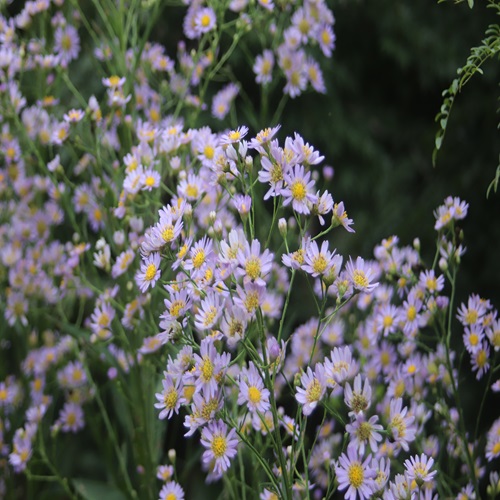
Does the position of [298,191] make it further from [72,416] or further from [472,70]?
[72,416]

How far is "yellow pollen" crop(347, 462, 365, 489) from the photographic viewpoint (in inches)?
39.6

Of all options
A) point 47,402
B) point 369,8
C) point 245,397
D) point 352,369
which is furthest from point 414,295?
point 369,8

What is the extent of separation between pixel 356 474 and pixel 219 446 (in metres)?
0.18

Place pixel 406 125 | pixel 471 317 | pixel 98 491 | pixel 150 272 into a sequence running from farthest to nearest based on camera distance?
1. pixel 406 125
2. pixel 98 491
3. pixel 471 317
4. pixel 150 272

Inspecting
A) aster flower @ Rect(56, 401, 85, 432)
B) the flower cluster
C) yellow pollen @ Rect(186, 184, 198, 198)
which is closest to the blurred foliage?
the flower cluster

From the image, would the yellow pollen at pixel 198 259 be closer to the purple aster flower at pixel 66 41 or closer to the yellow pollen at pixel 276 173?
the yellow pollen at pixel 276 173

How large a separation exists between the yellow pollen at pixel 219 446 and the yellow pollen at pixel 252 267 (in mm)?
214

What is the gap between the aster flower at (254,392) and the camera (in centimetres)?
100

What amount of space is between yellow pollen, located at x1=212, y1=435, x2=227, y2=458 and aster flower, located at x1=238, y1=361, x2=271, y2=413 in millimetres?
52

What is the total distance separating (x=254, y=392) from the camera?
1.01 m

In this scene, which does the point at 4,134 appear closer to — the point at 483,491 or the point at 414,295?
the point at 414,295

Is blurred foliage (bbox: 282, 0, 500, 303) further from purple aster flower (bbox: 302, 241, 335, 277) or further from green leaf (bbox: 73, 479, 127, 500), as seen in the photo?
purple aster flower (bbox: 302, 241, 335, 277)

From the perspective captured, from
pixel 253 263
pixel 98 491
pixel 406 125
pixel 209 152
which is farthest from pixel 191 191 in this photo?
pixel 406 125

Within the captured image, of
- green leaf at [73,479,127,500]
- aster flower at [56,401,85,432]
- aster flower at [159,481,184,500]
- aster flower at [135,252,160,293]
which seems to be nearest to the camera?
aster flower at [135,252,160,293]
